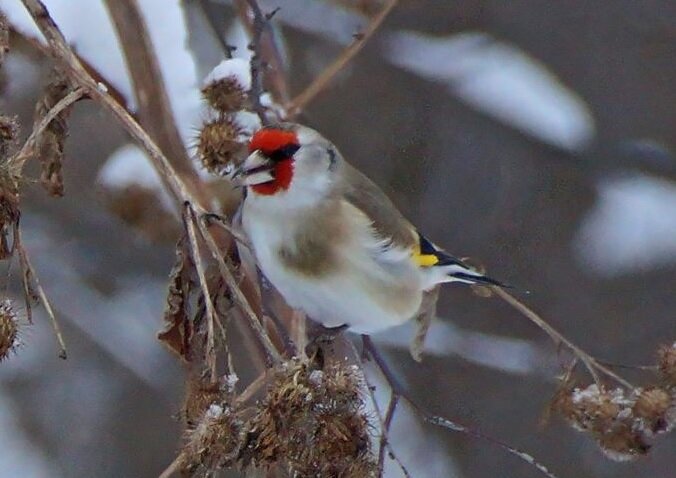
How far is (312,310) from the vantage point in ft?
4.96

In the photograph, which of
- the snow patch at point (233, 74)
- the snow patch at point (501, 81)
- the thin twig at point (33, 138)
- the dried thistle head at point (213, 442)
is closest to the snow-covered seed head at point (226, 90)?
the snow patch at point (233, 74)

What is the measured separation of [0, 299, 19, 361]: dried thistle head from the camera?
1.11 metres

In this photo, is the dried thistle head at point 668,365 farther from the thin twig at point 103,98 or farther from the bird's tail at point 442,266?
the thin twig at point 103,98

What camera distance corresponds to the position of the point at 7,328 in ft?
3.66

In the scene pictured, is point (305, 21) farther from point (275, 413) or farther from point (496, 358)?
point (275, 413)

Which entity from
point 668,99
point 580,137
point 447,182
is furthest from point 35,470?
point 668,99

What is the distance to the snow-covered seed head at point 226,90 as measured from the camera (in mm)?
1435

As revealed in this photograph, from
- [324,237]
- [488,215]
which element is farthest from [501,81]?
[324,237]

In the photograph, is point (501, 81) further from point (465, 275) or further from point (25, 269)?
point (25, 269)

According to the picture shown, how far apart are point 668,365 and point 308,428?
18.7 inches

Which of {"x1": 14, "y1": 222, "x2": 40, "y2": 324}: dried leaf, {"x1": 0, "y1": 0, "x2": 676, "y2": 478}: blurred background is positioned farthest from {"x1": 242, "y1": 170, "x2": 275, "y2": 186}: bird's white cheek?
{"x1": 0, "y1": 0, "x2": 676, "y2": 478}: blurred background

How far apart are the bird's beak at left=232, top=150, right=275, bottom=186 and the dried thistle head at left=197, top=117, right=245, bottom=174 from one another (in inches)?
0.8

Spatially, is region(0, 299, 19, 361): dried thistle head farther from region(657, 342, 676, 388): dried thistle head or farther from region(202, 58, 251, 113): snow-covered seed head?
region(657, 342, 676, 388): dried thistle head

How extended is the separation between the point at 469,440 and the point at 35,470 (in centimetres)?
138
